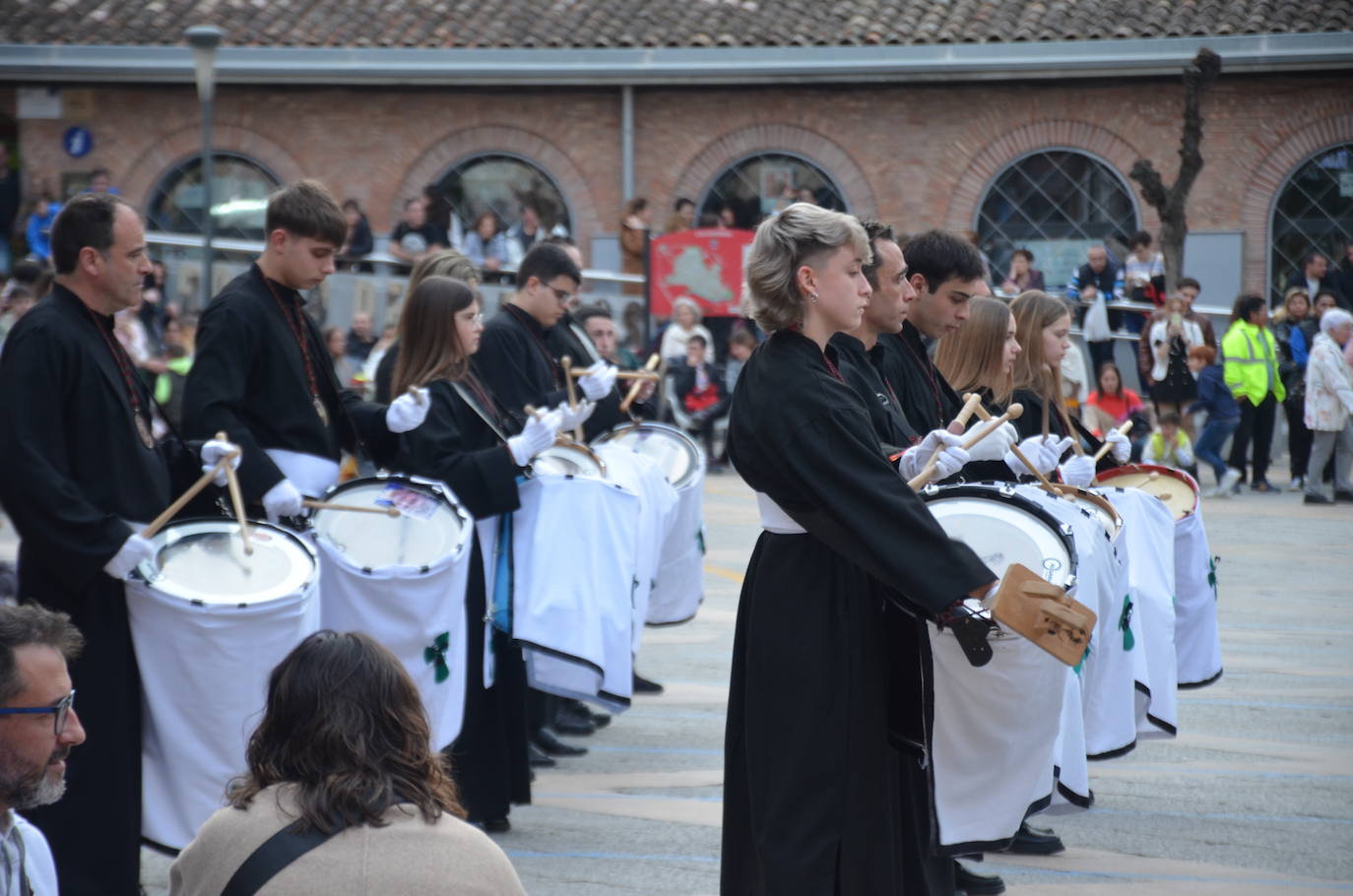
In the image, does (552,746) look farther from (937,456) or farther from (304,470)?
(937,456)

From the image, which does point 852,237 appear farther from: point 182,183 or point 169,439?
point 182,183

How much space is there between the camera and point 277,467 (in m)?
5.03

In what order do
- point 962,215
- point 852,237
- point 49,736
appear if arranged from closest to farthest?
1. point 49,736
2. point 852,237
3. point 962,215

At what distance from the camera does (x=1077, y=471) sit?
18.4 ft

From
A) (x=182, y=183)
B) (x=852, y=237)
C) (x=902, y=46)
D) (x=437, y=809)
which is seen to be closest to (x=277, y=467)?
(x=852, y=237)

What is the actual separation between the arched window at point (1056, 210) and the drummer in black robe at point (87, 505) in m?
17.3

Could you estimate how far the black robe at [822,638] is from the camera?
12.2 feet

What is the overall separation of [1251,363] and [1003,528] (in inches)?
463

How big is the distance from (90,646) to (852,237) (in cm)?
223

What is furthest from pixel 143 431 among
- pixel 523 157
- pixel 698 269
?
pixel 523 157

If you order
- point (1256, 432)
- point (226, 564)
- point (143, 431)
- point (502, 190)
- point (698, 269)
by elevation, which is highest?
point (502, 190)

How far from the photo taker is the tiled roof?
2011cm

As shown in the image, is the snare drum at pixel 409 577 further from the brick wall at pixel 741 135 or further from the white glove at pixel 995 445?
the brick wall at pixel 741 135

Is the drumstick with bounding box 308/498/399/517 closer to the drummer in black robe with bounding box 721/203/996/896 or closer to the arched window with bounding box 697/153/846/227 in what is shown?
the drummer in black robe with bounding box 721/203/996/896
